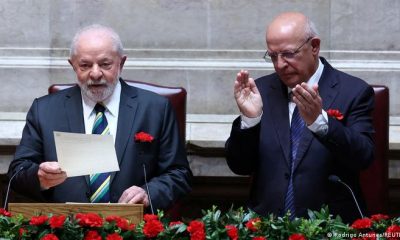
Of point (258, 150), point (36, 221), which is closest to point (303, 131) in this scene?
point (258, 150)

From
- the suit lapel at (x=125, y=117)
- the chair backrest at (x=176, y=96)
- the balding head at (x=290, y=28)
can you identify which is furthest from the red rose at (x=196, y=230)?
the chair backrest at (x=176, y=96)

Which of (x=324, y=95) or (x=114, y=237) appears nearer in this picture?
(x=114, y=237)

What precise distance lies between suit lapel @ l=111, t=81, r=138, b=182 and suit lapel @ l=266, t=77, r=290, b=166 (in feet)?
2.05

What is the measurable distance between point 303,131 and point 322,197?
0.30 metres

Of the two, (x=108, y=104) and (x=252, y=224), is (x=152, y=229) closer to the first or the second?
(x=252, y=224)

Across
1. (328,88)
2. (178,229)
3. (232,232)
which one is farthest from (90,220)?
(328,88)

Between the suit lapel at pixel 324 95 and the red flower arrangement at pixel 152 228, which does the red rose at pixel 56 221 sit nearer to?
the red flower arrangement at pixel 152 228

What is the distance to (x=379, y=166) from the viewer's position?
4.66 meters

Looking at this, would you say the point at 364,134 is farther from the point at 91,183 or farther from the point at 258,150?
the point at 91,183

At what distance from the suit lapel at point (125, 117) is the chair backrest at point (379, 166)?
116cm

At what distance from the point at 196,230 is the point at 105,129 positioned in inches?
45.0

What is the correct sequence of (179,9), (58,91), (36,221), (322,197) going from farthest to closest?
(179,9)
(58,91)
(322,197)
(36,221)

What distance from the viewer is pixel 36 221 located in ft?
10.9

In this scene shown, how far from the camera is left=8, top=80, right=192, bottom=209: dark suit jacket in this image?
4.20m
